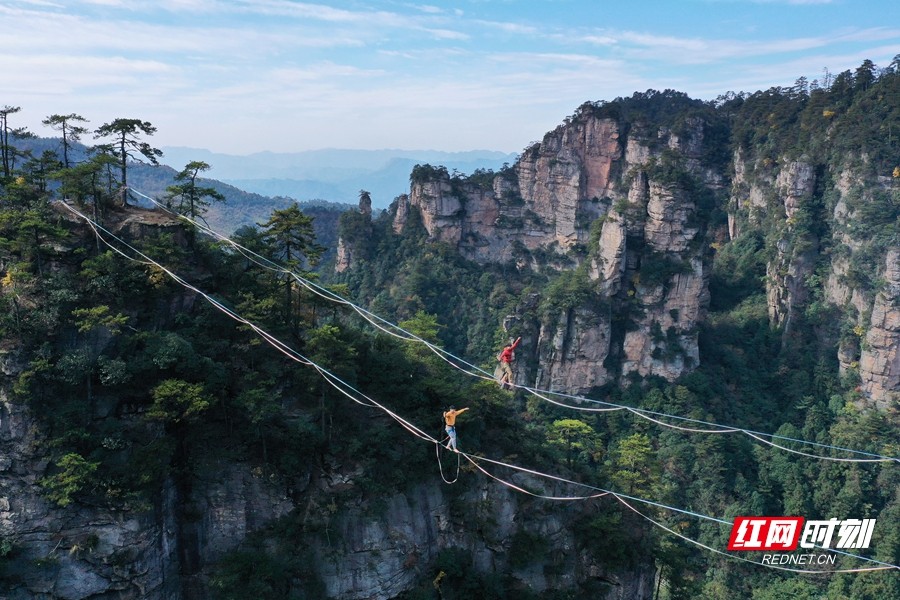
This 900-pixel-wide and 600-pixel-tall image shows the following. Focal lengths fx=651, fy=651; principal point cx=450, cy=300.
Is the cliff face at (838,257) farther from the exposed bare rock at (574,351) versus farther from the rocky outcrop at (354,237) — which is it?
the rocky outcrop at (354,237)

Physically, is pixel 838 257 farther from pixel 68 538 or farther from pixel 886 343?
pixel 68 538

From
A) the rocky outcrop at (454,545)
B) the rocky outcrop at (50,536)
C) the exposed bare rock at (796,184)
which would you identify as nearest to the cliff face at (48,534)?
the rocky outcrop at (50,536)

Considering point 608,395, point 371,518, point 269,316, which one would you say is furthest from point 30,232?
point 608,395

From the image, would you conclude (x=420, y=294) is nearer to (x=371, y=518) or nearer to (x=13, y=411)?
(x=371, y=518)

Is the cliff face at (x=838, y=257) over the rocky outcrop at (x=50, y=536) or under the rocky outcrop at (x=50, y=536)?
over

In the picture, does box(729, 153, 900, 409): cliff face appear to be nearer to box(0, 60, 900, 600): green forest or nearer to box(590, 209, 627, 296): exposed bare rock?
box(0, 60, 900, 600): green forest

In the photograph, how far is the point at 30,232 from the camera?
15.1 m

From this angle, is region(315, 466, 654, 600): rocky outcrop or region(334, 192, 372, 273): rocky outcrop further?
region(334, 192, 372, 273): rocky outcrop

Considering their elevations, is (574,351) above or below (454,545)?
above

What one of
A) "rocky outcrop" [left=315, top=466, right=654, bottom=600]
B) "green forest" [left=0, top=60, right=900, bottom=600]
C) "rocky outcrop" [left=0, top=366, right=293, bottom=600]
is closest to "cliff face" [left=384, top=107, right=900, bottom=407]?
"green forest" [left=0, top=60, right=900, bottom=600]

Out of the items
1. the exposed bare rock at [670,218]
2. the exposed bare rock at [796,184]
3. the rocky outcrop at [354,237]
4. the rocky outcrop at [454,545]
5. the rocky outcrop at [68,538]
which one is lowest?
the rocky outcrop at [454,545]

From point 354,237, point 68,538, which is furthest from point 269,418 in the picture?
point 354,237

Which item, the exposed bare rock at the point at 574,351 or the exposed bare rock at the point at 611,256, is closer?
the exposed bare rock at the point at 611,256

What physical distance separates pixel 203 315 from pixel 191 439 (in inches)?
124
